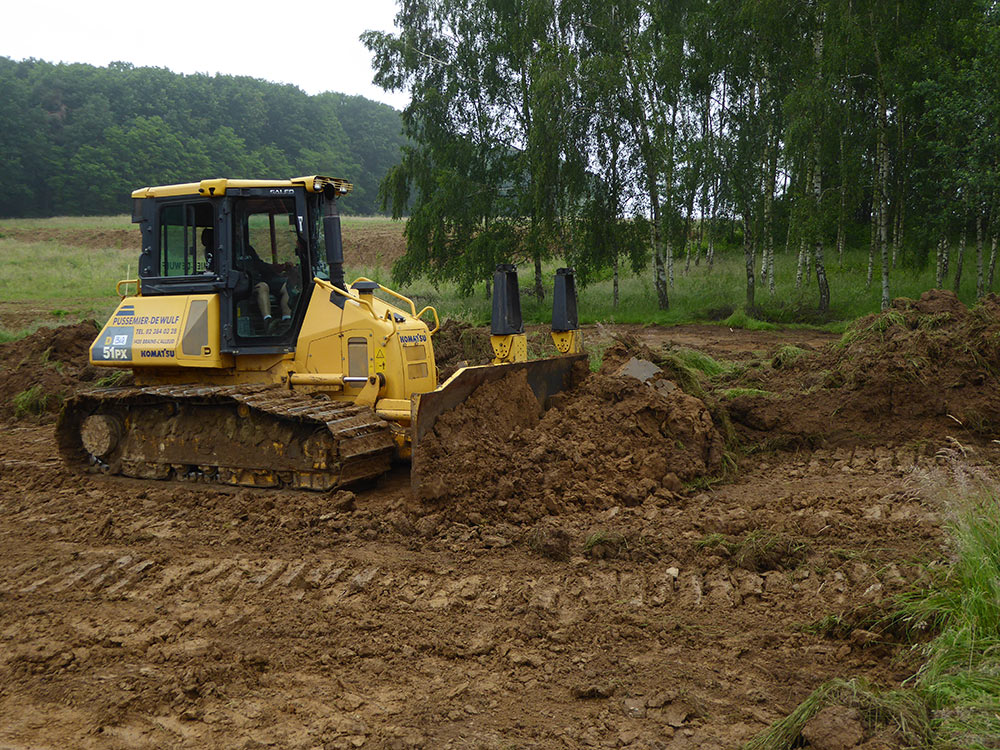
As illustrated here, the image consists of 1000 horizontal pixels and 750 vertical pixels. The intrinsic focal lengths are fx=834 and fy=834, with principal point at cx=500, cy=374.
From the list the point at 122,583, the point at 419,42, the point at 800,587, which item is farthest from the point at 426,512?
the point at 419,42

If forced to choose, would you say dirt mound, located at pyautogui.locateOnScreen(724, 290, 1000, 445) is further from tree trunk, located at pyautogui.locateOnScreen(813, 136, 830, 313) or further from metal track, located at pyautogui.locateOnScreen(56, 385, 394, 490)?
tree trunk, located at pyautogui.locateOnScreen(813, 136, 830, 313)

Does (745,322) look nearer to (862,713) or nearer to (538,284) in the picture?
(538,284)

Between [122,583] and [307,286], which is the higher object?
[307,286]

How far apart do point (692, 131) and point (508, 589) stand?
22.6 m

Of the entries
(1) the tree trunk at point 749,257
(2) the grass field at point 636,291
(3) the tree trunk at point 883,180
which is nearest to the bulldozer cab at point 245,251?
(2) the grass field at point 636,291

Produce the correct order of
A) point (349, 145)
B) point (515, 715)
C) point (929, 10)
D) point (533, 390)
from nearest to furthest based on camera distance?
point (515, 715) → point (533, 390) → point (929, 10) → point (349, 145)

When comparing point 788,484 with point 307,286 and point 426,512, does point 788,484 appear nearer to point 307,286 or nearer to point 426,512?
point 426,512

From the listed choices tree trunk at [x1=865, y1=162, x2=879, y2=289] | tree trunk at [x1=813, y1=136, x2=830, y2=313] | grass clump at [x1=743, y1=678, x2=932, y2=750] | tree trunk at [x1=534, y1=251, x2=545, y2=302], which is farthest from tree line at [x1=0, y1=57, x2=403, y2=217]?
grass clump at [x1=743, y1=678, x2=932, y2=750]

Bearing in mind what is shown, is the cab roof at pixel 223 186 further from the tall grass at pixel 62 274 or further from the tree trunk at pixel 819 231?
the tree trunk at pixel 819 231

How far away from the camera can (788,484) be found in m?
6.63

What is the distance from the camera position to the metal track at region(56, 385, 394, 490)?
6.45 meters

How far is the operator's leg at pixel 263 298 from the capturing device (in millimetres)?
7293

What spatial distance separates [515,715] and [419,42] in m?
23.4

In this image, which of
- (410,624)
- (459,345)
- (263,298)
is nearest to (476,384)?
(263,298)
